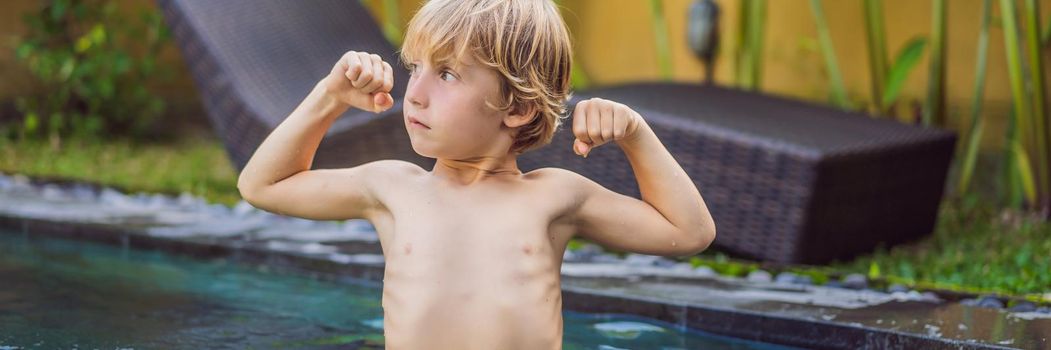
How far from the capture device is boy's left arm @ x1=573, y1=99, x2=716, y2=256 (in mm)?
1843

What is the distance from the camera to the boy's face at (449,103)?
69.4 inches

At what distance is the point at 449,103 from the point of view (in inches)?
69.5

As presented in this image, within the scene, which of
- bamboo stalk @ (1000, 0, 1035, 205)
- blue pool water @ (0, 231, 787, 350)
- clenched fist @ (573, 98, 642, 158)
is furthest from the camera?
bamboo stalk @ (1000, 0, 1035, 205)

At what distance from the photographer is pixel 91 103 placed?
7062 mm

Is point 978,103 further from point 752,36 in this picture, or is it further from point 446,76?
point 446,76

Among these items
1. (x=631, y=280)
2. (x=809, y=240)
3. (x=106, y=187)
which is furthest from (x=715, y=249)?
(x=106, y=187)

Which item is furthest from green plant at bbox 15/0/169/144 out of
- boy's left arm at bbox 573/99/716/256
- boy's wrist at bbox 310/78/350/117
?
boy's left arm at bbox 573/99/716/256

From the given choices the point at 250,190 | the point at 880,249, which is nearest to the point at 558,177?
the point at 250,190

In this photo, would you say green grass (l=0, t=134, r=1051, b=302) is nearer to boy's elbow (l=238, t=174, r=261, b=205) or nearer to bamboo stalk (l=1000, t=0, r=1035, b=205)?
bamboo stalk (l=1000, t=0, r=1035, b=205)

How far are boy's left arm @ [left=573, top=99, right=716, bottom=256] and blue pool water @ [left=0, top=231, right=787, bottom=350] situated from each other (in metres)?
0.81

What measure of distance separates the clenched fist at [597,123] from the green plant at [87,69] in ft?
17.7

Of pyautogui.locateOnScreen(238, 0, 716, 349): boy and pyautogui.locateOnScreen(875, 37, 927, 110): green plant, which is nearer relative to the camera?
pyautogui.locateOnScreen(238, 0, 716, 349): boy

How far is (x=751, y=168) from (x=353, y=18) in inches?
83.2

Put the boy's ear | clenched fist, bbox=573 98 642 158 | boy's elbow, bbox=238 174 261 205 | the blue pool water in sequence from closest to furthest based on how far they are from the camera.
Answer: clenched fist, bbox=573 98 642 158 < the boy's ear < boy's elbow, bbox=238 174 261 205 < the blue pool water
